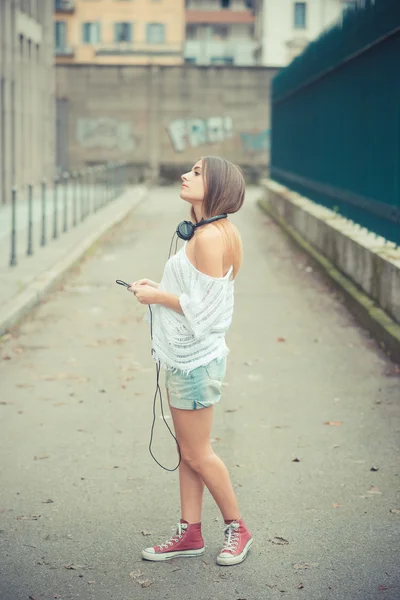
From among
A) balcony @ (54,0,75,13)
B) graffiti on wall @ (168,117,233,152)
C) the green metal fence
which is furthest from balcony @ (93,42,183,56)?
the green metal fence

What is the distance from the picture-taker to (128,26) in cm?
8100

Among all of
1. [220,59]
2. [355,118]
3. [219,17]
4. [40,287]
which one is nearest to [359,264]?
[355,118]

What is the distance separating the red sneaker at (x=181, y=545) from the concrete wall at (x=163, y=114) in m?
34.0

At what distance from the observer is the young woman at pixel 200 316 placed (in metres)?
4.21

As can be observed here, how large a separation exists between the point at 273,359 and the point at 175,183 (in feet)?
101

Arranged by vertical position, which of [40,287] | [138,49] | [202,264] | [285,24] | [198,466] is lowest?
[40,287]

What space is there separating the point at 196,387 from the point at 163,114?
1363 inches

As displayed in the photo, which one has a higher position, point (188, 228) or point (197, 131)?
point (197, 131)

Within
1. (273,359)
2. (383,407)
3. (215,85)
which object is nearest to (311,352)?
(273,359)

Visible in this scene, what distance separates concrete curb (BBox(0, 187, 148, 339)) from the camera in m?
9.94

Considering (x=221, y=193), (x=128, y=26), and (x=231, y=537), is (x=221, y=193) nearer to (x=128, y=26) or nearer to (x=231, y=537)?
(x=231, y=537)

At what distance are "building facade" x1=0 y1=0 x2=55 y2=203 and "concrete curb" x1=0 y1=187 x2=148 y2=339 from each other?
26.6 feet

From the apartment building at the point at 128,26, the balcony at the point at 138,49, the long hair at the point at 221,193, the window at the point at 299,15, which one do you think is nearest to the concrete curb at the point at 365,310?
the long hair at the point at 221,193

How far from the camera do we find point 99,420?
22.1ft
